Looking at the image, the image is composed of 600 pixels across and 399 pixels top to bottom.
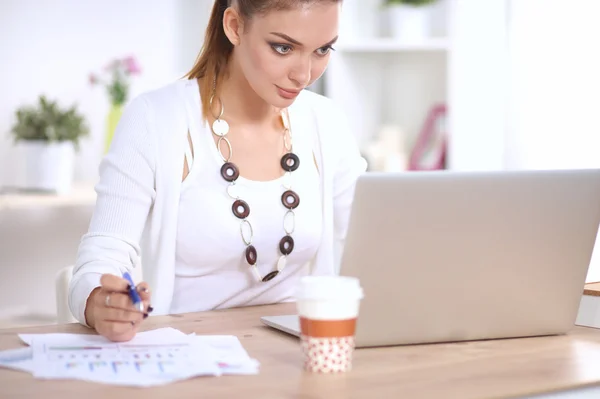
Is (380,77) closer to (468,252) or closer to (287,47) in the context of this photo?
(287,47)

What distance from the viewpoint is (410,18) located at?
3.62 m

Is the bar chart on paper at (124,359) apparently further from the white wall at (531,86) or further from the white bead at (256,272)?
the white wall at (531,86)

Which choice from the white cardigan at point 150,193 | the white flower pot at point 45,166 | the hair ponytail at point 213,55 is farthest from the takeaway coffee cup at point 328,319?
the white flower pot at point 45,166

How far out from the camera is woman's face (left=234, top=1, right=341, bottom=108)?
5.32 ft

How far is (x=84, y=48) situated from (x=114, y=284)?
248 centimetres

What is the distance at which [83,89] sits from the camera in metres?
3.65

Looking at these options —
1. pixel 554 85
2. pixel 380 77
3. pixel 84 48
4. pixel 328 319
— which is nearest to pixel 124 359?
pixel 328 319

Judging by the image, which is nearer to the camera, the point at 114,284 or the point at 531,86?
the point at 114,284

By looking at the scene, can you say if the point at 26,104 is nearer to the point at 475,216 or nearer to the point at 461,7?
the point at 461,7

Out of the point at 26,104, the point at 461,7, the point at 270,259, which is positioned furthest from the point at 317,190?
the point at 26,104

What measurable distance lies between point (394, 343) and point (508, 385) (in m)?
0.21

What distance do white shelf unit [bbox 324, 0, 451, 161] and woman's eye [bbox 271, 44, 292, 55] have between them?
6.60 feet

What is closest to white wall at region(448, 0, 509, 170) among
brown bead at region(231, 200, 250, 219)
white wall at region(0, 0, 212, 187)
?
white wall at region(0, 0, 212, 187)

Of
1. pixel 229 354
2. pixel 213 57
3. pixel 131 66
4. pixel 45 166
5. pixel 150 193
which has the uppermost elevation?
pixel 213 57
